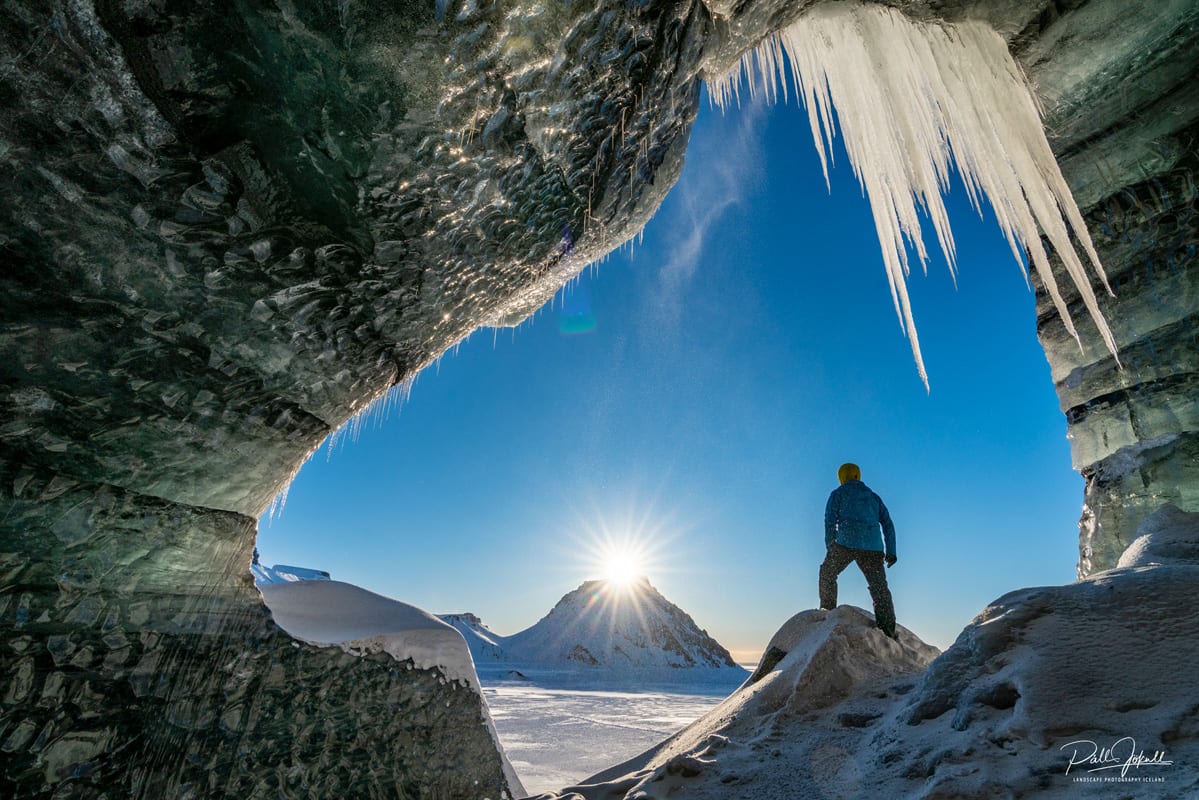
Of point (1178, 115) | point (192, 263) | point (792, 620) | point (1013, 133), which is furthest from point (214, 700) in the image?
point (1178, 115)

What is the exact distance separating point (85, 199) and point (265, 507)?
1.50 meters

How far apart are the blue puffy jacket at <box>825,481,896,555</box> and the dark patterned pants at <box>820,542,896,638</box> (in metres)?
0.07

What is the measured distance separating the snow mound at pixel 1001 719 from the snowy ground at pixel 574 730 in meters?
1.82

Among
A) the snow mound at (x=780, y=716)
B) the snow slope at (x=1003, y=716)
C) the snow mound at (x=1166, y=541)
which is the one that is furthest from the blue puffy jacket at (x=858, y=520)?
the snow mound at (x=1166, y=541)

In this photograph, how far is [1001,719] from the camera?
1869 mm

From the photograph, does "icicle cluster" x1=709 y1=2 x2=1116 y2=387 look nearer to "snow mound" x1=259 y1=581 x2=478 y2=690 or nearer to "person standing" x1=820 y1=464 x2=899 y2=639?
"person standing" x1=820 y1=464 x2=899 y2=639

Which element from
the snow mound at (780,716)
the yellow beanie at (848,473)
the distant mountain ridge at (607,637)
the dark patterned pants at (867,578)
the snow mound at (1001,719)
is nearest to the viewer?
the snow mound at (1001,719)

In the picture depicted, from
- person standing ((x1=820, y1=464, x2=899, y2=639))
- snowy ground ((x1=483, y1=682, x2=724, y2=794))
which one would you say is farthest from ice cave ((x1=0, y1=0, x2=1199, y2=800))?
snowy ground ((x1=483, y1=682, x2=724, y2=794))

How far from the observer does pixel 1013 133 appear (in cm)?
406

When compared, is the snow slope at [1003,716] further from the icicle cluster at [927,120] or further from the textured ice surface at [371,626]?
the icicle cluster at [927,120]

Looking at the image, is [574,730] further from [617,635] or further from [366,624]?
[617,635]

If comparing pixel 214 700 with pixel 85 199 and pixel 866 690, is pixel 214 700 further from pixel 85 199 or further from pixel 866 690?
pixel 866 690

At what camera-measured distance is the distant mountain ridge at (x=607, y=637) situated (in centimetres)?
3256

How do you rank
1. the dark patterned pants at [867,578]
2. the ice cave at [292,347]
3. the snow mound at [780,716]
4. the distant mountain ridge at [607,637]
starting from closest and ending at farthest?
1. the ice cave at [292,347]
2. the snow mound at [780,716]
3. the dark patterned pants at [867,578]
4. the distant mountain ridge at [607,637]
